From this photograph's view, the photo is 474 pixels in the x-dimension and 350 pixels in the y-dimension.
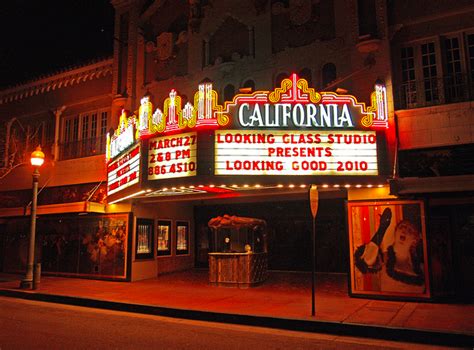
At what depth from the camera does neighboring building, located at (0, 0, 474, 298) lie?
443 inches

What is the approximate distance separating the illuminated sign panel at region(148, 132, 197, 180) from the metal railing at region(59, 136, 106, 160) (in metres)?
6.24

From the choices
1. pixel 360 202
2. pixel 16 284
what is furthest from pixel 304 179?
pixel 16 284

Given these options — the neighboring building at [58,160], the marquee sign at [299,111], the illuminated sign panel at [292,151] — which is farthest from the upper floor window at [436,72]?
the neighboring building at [58,160]

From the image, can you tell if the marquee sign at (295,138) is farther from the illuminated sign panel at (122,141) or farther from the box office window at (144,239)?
the box office window at (144,239)

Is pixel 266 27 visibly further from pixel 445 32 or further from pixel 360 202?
pixel 360 202

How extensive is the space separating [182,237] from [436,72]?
11953 millimetres

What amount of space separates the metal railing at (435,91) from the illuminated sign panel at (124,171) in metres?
7.89

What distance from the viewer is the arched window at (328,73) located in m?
13.7

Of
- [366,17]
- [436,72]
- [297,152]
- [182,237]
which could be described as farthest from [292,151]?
[182,237]

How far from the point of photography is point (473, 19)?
38.3ft

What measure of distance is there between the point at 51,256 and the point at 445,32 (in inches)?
666


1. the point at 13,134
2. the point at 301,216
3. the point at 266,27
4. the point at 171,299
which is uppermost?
the point at 266,27

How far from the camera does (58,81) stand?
19.8 meters

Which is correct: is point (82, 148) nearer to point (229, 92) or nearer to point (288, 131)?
point (229, 92)
